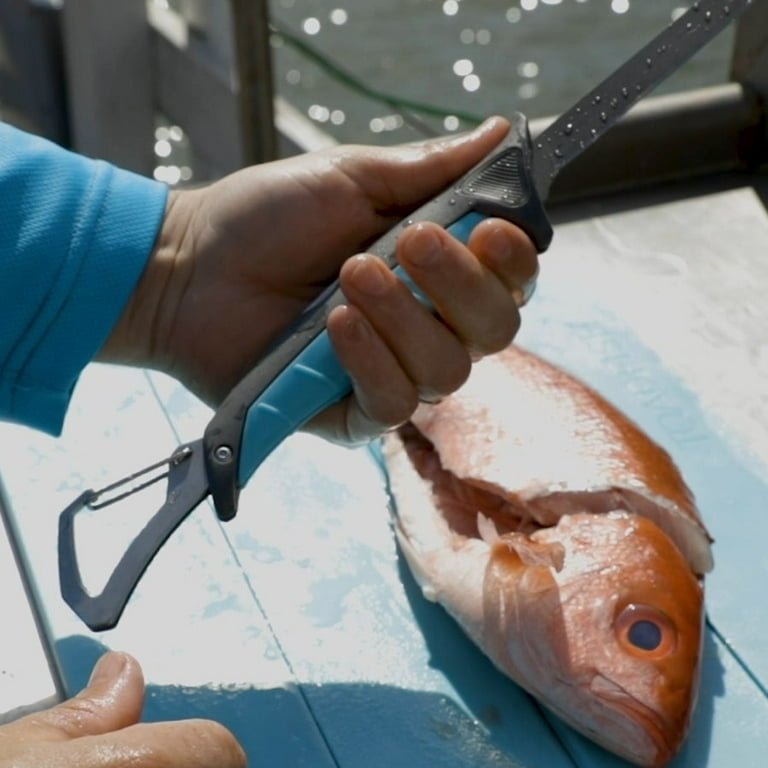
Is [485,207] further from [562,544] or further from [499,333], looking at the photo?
[562,544]

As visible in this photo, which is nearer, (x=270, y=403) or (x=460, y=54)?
(x=270, y=403)

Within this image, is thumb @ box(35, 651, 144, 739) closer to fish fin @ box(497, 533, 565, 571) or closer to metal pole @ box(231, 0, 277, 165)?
fish fin @ box(497, 533, 565, 571)

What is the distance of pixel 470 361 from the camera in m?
1.26

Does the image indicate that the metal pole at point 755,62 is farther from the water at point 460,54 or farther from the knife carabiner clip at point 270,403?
the water at point 460,54

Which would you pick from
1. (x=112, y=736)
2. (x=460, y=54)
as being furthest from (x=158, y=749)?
(x=460, y=54)

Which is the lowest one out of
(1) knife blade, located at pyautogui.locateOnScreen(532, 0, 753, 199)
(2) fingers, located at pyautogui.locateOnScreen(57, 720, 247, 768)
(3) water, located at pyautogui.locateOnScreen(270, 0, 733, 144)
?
(3) water, located at pyautogui.locateOnScreen(270, 0, 733, 144)

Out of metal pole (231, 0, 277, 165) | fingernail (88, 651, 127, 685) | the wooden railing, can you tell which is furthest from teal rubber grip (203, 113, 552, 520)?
metal pole (231, 0, 277, 165)

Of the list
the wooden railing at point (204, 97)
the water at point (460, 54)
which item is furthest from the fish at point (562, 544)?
the water at point (460, 54)

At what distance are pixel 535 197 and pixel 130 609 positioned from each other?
566 mm

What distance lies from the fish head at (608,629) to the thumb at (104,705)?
0.38m

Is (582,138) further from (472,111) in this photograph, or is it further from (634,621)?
(472,111)

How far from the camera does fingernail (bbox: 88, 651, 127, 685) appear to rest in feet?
3.22

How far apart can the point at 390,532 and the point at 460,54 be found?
5393 millimetres

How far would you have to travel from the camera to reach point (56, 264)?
1.29 metres
